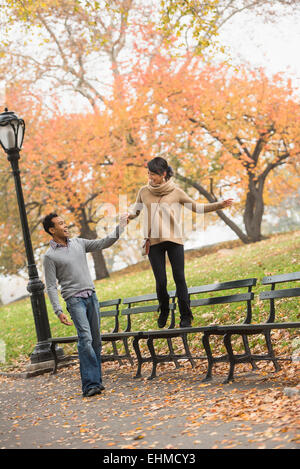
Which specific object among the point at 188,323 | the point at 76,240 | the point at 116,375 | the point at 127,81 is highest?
the point at 127,81

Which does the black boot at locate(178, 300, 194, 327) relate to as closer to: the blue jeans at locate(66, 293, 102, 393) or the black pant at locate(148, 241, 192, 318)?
the black pant at locate(148, 241, 192, 318)

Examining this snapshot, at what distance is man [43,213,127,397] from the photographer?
6.82 meters

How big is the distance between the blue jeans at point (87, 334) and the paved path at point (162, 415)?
0.88 feet

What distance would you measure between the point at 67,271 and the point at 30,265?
3.55 meters

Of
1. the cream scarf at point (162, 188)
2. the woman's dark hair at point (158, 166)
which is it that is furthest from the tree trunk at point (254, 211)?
the woman's dark hair at point (158, 166)

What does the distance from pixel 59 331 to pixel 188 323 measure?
752 cm

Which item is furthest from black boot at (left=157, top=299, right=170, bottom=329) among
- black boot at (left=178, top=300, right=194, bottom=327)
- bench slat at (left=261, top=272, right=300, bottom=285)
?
bench slat at (left=261, top=272, right=300, bottom=285)

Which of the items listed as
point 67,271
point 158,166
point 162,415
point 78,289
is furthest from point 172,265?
point 162,415

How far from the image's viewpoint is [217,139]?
2442 cm

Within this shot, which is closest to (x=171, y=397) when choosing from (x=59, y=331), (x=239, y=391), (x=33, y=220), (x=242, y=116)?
(x=239, y=391)

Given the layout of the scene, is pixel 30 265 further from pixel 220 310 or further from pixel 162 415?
pixel 162 415

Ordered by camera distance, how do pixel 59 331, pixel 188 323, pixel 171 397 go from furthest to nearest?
pixel 59 331 < pixel 188 323 < pixel 171 397

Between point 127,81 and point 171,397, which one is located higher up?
point 127,81
